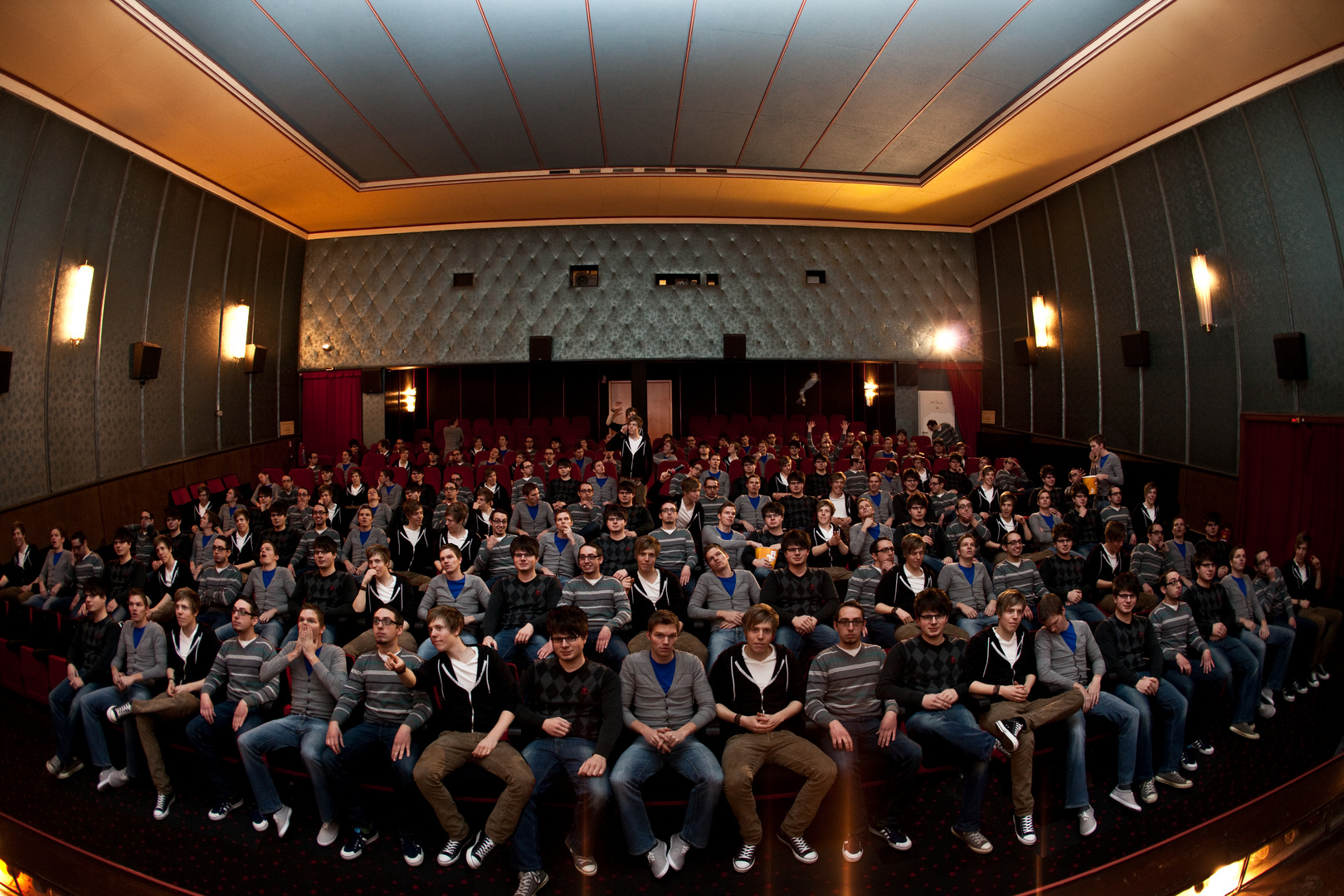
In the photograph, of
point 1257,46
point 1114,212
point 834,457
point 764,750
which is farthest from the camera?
point 834,457

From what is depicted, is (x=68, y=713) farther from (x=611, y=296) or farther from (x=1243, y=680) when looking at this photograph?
(x=611, y=296)

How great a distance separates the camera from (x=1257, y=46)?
6.25 m

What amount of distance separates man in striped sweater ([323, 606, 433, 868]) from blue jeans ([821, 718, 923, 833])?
78.5 inches

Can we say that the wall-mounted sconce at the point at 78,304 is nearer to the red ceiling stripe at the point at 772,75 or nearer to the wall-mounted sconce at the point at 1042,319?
the red ceiling stripe at the point at 772,75

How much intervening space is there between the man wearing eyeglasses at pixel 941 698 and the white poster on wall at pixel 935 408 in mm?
9867

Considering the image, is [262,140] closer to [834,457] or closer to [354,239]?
[354,239]

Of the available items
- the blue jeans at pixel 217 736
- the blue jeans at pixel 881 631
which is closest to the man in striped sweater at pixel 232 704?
the blue jeans at pixel 217 736

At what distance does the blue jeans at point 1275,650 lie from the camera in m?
4.53

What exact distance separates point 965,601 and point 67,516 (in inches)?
356

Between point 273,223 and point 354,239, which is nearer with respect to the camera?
point 273,223

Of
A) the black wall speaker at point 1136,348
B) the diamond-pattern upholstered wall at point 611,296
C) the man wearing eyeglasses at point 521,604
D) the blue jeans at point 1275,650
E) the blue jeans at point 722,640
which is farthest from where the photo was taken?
the diamond-pattern upholstered wall at point 611,296

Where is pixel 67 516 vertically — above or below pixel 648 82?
below

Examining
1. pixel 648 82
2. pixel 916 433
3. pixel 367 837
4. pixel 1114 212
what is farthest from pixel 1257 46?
pixel 367 837

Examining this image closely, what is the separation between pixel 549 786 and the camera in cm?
316
